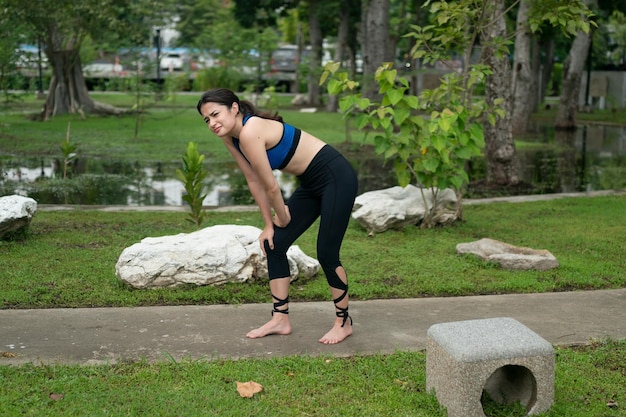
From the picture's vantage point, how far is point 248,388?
4473mm

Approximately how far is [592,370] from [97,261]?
170 inches

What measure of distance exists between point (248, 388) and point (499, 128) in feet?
28.3

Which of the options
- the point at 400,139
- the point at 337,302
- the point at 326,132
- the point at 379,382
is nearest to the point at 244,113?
the point at 337,302

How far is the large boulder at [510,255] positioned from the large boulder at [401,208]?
1.08 meters

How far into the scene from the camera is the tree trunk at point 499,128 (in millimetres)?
11648

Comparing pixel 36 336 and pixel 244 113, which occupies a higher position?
pixel 244 113

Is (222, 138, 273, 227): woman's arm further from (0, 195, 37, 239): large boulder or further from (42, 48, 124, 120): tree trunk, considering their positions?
(42, 48, 124, 120): tree trunk

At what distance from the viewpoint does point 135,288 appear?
6496mm

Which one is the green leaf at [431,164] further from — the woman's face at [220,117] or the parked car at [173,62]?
the parked car at [173,62]

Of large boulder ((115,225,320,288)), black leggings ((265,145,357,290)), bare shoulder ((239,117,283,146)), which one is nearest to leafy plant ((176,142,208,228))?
large boulder ((115,225,320,288))

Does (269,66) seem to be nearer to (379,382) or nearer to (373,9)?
(373,9)

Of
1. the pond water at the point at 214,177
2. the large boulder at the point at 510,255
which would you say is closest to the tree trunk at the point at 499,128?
the pond water at the point at 214,177

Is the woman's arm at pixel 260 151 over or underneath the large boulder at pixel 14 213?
over

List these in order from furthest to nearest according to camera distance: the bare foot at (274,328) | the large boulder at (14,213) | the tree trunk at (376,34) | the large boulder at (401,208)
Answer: the tree trunk at (376,34)
the large boulder at (401,208)
the large boulder at (14,213)
the bare foot at (274,328)
